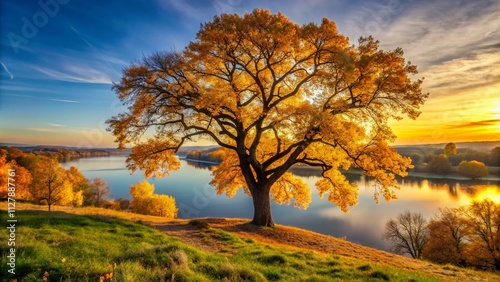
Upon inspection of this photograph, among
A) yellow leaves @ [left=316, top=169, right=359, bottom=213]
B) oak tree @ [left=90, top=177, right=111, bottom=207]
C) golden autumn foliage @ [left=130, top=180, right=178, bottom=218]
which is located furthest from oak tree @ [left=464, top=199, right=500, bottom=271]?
oak tree @ [left=90, top=177, right=111, bottom=207]

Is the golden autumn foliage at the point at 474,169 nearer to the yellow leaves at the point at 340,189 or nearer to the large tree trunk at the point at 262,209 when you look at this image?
the yellow leaves at the point at 340,189

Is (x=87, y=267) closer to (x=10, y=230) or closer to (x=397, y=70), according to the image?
(x=10, y=230)

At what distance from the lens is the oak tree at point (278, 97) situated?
15164mm

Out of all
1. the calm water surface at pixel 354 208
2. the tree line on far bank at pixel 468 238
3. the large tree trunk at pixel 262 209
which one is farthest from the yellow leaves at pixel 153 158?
the tree line on far bank at pixel 468 238

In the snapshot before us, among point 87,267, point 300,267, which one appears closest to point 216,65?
point 300,267

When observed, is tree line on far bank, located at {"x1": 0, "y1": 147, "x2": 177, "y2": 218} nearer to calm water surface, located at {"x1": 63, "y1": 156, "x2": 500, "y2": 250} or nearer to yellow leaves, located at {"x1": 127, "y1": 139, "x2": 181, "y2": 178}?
calm water surface, located at {"x1": 63, "y1": 156, "x2": 500, "y2": 250}

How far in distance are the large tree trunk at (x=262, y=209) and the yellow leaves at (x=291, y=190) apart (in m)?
3.14

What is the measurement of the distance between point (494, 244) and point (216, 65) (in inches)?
1439

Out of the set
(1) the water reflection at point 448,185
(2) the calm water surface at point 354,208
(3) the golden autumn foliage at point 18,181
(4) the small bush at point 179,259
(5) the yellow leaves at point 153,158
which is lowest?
(2) the calm water surface at point 354,208

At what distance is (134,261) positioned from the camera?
6094mm

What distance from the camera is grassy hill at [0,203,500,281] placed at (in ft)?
17.2

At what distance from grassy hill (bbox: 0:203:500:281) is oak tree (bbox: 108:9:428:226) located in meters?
5.28

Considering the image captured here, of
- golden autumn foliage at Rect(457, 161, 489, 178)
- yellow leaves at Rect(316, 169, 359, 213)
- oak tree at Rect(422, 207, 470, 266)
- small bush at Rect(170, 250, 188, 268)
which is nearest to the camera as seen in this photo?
small bush at Rect(170, 250, 188, 268)

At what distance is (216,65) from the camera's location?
56.6 ft
